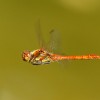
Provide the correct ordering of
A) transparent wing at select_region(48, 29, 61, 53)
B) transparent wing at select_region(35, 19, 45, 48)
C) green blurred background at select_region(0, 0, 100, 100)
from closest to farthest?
transparent wing at select_region(35, 19, 45, 48) < transparent wing at select_region(48, 29, 61, 53) < green blurred background at select_region(0, 0, 100, 100)

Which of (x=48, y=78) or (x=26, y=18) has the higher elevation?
(x=26, y=18)

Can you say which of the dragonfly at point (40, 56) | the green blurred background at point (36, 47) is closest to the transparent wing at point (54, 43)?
the dragonfly at point (40, 56)

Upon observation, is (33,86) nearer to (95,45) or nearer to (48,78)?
(48,78)

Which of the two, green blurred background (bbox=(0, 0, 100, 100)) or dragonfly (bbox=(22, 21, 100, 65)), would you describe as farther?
green blurred background (bbox=(0, 0, 100, 100))

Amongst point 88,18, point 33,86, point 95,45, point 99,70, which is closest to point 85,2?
point 88,18

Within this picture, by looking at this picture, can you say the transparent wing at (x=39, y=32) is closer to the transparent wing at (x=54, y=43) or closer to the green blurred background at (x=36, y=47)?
the transparent wing at (x=54, y=43)

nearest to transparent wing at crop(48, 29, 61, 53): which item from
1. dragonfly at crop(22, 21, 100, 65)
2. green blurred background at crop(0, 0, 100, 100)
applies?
dragonfly at crop(22, 21, 100, 65)

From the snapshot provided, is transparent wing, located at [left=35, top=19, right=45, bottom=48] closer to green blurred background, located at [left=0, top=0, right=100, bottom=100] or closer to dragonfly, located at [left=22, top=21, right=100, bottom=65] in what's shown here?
dragonfly, located at [left=22, top=21, right=100, bottom=65]

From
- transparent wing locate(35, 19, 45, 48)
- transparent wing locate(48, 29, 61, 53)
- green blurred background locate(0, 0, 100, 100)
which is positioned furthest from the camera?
green blurred background locate(0, 0, 100, 100)
